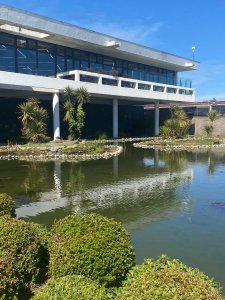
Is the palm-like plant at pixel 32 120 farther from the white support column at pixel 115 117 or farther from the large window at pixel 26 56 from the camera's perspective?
the white support column at pixel 115 117

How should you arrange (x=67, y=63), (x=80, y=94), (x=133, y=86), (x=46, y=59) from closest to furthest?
(x=80, y=94) → (x=46, y=59) → (x=67, y=63) → (x=133, y=86)

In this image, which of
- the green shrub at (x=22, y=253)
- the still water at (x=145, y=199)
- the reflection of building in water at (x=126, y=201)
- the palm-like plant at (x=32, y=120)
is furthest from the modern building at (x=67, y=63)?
the green shrub at (x=22, y=253)

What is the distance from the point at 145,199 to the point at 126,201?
2.81 feet

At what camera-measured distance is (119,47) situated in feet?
146

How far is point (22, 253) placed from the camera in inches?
227

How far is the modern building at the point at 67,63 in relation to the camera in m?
34.7

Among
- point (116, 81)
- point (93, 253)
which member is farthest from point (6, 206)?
point (116, 81)

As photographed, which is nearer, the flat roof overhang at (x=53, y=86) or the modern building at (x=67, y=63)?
the flat roof overhang at (x=53, y=86)

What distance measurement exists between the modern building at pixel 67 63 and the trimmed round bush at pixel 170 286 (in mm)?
31129

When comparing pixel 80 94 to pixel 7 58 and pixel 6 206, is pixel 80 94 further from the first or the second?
pixel 6 206

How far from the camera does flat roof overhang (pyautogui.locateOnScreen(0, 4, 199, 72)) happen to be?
106 ft

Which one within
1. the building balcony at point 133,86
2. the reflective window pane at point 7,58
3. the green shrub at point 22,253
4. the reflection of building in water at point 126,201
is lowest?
the reflection of building in water at point 126,201

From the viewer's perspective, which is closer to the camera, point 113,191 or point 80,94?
point 113,191

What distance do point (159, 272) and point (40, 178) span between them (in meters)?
15.5
